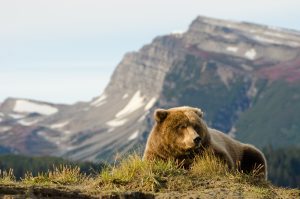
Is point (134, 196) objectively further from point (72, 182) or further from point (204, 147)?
point (204, 147)

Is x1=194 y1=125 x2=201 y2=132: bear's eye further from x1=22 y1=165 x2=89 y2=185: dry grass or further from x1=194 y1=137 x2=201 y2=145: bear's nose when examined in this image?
x1=22 y1=165 x2=89 y2=185: dry grass

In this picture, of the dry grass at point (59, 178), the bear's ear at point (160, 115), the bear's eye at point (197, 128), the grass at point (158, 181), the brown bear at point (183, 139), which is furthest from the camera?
the bear's ear at point (160, 115)

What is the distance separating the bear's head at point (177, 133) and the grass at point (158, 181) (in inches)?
49.7

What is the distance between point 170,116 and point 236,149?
189 centimetres

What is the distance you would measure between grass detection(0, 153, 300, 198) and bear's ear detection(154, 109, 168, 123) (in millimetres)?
1992

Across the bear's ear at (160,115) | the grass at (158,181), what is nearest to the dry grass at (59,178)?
the grass at (158,181)

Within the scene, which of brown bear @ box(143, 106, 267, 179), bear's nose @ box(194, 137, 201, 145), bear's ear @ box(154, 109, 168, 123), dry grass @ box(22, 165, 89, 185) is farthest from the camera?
bear's ear @ box(154, 109, 168, 123)

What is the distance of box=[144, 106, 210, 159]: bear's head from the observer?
639 inches

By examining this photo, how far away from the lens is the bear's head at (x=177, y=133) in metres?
16.2

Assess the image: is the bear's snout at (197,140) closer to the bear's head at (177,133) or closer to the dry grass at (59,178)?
the bear's head at (177,133)

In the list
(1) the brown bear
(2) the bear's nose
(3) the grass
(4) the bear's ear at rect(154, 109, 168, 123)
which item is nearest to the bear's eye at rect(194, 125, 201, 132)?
Result: (1) the brown bear

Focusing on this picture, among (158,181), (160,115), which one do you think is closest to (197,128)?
(160,115)

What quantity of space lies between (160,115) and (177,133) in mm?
596

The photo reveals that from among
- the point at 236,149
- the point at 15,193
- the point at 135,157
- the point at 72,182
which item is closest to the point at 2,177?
the point at 72,182
